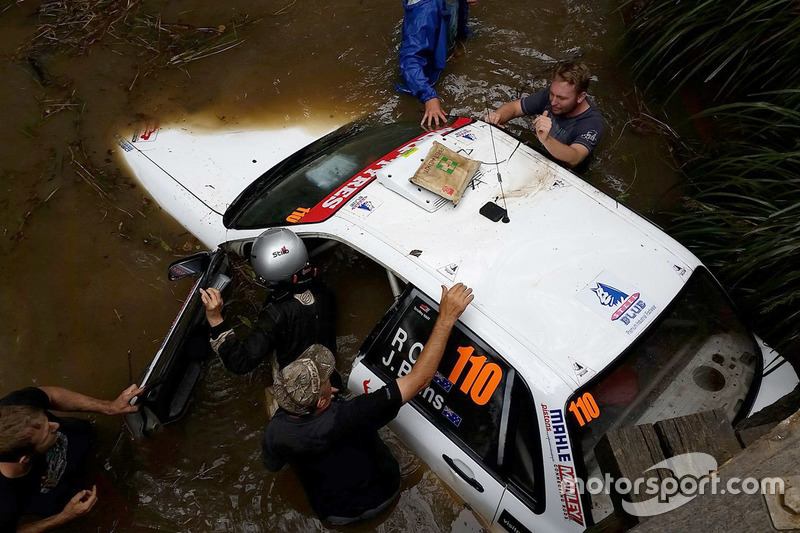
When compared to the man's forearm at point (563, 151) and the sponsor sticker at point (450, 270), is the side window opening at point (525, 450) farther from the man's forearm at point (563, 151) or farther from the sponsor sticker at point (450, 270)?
the man's forearm at point (563, 151)

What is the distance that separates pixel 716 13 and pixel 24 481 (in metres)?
5.66

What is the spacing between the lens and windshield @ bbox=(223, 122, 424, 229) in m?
3.37

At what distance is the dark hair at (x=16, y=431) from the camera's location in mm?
2580

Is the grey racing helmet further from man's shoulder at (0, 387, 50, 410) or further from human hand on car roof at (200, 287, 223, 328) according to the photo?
man's shoulder at (0, 387, 50, 410)

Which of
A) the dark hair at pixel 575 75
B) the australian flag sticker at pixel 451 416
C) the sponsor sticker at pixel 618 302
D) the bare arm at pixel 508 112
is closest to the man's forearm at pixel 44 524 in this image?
the australian flag sticker at pixel 451 416

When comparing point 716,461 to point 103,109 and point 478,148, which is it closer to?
point 478,148

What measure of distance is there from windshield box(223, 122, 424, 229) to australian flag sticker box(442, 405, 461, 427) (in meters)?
1.36

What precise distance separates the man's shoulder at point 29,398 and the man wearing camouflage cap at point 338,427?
54.6 inches

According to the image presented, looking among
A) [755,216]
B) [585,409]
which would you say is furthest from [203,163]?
[755,216]

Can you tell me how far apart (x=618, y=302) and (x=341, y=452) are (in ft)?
4.92

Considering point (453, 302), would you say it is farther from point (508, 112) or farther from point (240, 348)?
point (508, 112)

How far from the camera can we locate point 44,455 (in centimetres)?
289

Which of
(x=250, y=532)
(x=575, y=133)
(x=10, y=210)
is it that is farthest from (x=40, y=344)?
(x=575, y=133)

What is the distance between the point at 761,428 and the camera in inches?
63.7
